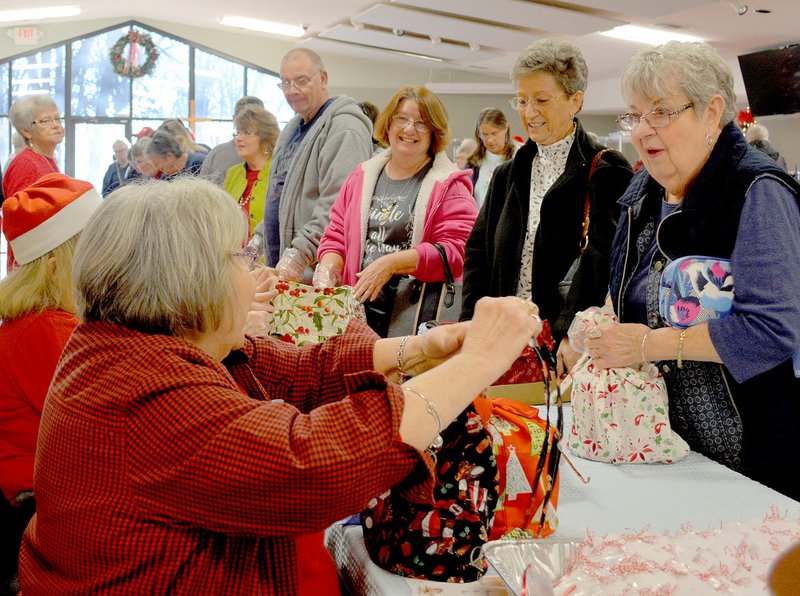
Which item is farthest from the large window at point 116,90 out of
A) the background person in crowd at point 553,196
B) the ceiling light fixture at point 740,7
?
the background person in crowd at point 553,196

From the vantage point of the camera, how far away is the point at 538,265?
2.58 metres

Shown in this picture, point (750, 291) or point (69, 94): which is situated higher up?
point (69, 94)

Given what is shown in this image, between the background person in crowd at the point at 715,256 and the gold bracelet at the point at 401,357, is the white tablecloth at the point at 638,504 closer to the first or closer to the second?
the background person in crowd at the point at 715,256

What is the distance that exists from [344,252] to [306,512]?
7.21 feet

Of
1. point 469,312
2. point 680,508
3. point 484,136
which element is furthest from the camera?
point 484,136

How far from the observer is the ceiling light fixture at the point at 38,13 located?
13.0 m

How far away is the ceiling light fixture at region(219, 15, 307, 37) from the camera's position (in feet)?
44.5

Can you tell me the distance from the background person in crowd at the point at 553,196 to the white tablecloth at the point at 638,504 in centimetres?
63

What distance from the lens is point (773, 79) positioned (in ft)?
31.8

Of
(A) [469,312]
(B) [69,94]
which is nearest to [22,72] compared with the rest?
(B) [69,94]

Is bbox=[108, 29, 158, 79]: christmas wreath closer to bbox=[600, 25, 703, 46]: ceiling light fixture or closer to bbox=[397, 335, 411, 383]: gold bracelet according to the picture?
bbox=[600, 25, 703, 46]: ceiling light fixture

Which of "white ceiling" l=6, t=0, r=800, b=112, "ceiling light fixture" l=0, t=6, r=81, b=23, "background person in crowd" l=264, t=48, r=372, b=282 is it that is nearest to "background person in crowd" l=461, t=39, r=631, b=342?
"background person in crowd" l=264, t=48, r=372, b=282

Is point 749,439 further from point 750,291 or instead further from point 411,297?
point 411,297

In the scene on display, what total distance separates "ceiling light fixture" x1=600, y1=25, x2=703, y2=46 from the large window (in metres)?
6.38
